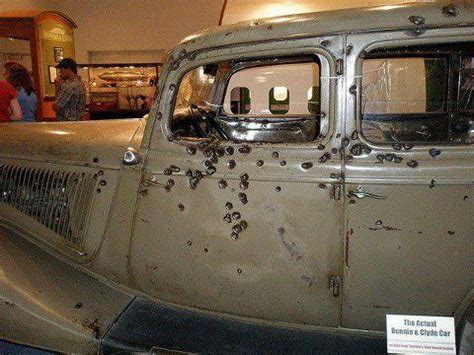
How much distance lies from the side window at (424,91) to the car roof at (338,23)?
520mm

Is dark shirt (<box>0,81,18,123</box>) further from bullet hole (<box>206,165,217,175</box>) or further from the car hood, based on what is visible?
bullet hole (<box>206,165,217,175</box>)

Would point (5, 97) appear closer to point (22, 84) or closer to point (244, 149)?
point (22, 84)

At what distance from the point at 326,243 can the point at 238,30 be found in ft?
3.47

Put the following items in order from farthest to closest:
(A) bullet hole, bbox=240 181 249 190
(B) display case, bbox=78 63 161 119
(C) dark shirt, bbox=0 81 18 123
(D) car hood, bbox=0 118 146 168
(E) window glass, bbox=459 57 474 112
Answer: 1. (B) display case, bbox=78 63 161 119
2. (C) dark shirt, bbox=0 81 18 123
3. (E) window glass, bbox=459 57 474 112
4. (D) car hood, bbox=0 118 146 168
5. (A) bullet hole, bbox=240 181 249 190

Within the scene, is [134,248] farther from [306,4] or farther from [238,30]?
[306,4]

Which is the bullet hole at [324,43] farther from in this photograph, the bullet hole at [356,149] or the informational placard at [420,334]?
the informational placard at [420,334]

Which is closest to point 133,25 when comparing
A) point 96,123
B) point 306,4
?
point 306,4

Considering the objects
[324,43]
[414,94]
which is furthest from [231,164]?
[414,94]

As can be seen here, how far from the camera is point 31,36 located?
8.02 meters

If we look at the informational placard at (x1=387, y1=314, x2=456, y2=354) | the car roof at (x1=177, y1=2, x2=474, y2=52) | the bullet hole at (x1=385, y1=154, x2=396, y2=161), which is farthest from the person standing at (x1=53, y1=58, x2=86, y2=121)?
the informational placard at (x1=387, y1=314, x2=456, y2=354)

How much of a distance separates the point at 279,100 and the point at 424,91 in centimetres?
291

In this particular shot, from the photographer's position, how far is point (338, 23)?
1.81m

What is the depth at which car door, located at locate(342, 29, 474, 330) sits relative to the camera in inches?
69.2

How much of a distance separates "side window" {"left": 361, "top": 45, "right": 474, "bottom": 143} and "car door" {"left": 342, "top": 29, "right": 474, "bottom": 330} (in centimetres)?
50
